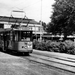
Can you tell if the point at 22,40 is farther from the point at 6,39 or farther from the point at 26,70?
the point at 26,70

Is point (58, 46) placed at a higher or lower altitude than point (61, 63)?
higher

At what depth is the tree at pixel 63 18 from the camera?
38844 millimetres

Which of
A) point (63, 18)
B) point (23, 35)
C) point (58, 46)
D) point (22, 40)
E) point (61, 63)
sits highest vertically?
point (63, 18)

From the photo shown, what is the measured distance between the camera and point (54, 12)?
45.9 metres

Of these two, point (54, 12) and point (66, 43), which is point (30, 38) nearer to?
point (66, 43)

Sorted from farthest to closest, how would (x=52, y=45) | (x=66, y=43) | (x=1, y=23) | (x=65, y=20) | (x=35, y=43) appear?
1. (x=1, y=23)
2. (x=65, y=20)
3. (x=35, y=43)
4. (x=52, y=45)
5. (x=66, y=43)

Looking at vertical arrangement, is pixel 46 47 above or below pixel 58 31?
below

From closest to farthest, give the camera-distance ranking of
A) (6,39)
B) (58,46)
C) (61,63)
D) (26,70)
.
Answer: (26,70) → (61,63) → (6,39) → (58,46)

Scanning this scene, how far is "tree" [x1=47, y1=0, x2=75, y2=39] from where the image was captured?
3884cm

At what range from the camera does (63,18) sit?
4500 cm

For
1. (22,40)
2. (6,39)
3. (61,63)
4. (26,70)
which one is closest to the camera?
Answer: (26,70)

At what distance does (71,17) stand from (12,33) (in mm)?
21568

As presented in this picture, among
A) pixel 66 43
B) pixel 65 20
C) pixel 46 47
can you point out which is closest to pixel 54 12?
pixel 65 20

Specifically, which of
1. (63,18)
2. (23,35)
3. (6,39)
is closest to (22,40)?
(23,35)
